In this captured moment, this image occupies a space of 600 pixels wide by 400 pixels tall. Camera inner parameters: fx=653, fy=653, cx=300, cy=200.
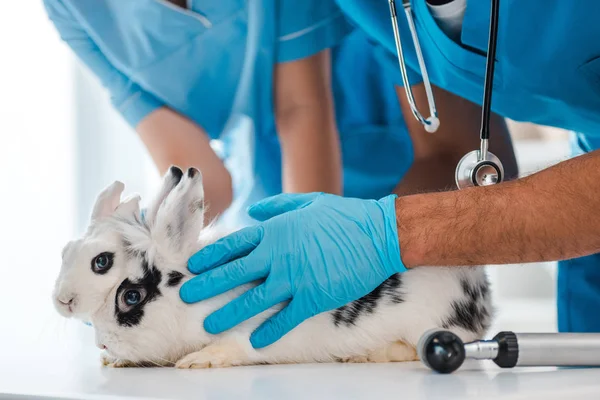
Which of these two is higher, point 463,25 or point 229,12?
point 229,12

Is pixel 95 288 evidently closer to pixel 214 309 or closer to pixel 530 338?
pixel 214 309

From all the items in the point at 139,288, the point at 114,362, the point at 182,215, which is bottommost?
the point at 114,362

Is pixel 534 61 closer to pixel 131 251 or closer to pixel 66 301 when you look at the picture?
pixel 131 251

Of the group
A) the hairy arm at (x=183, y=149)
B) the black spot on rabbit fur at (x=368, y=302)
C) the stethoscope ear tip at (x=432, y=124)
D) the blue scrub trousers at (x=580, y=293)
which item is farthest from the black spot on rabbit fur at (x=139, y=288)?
the blue scrub trousers at (x=580, y=293)

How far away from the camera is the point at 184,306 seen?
94 centimetres

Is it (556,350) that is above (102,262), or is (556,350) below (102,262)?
below

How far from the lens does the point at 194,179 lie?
959 mm

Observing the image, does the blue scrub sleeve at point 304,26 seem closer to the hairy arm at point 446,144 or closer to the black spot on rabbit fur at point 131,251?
the hairy arm at point 446,144

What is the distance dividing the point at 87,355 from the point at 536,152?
207cm

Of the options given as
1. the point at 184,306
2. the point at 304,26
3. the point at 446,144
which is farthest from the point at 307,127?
the point at 184,306

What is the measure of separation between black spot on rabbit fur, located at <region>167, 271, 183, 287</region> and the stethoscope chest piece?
445 millimetres

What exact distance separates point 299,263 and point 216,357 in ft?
0.58

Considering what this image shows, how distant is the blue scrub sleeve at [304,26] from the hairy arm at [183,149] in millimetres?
285

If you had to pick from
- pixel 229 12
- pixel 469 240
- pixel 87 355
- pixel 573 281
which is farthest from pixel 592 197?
pixel 229 12
